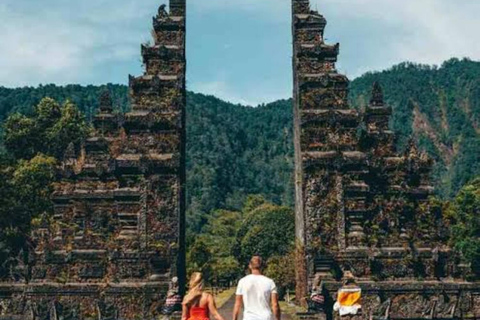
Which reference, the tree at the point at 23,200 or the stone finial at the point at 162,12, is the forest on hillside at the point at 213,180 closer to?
the tree at the point at 23,200

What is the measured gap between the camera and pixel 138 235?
30.4 meters

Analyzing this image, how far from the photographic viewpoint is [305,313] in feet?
81.6

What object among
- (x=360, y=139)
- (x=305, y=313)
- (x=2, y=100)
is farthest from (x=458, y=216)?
(x=2, y=100)

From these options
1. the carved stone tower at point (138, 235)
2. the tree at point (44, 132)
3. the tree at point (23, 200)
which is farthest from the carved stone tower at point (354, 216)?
the tree at point (44, 132)

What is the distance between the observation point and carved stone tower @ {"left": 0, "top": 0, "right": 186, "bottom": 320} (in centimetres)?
2973

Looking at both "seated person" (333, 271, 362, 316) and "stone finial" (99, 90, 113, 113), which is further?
"stone finial" (99, 90, 113, 113)

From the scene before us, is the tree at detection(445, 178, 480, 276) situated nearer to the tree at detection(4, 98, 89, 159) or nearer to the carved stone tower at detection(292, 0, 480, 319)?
the tree at detection(4, 98, 89, 159)

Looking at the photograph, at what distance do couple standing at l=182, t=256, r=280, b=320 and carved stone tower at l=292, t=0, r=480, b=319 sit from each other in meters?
16.9

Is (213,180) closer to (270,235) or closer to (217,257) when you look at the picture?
(217,257)

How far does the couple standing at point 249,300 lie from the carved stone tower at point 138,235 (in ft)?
60.0

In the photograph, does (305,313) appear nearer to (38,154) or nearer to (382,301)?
(382,301)

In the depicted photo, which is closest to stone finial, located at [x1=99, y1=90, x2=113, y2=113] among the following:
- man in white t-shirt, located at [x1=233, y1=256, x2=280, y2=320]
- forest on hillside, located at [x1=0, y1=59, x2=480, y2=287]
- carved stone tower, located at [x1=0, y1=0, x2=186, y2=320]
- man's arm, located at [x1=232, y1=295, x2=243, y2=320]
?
forest on hillside, located at [x1=0, y1=59, x2=480, y2=287]

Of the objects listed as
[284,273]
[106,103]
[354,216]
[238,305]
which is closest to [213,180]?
[284,273]

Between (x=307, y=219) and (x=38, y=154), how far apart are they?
99.9 feet
